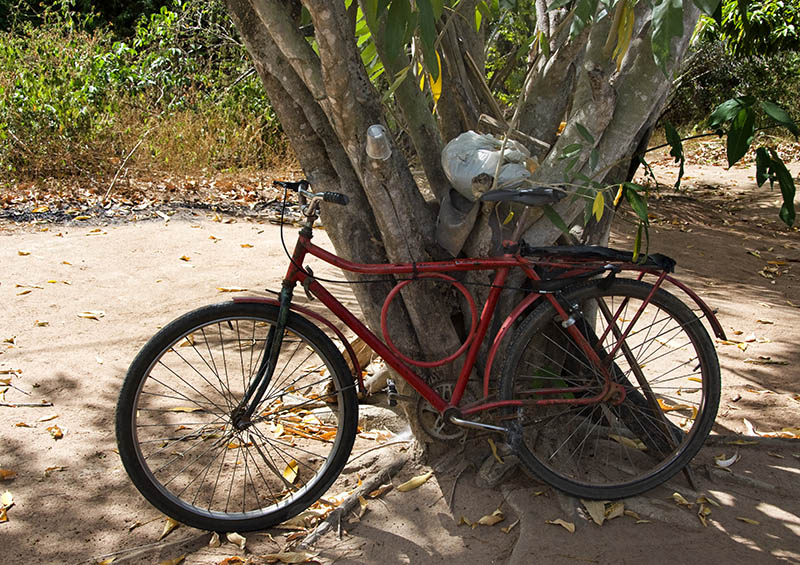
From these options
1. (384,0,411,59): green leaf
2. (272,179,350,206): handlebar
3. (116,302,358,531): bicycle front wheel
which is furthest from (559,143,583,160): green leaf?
(116,302,358,531): bicycle front wheel

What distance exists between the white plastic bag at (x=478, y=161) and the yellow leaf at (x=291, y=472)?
4.81 ft

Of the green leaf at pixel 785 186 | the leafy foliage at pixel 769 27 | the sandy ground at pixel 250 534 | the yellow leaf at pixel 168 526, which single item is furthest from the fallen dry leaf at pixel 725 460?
the leafy foliage at pixel 769 27

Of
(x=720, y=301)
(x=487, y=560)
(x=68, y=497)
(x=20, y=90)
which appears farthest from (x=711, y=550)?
A: (x=20, y=90)

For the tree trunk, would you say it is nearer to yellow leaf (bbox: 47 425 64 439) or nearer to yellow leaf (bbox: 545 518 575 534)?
yellow leaf (bbox: 545 518 575 534)

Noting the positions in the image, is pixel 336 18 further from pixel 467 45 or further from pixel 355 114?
pixel 467 45

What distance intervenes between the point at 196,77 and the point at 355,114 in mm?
8725

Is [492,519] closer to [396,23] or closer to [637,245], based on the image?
[637,245]

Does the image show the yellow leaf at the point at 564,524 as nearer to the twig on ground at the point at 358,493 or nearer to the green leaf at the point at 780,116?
the twig on ground at the point at 358,493

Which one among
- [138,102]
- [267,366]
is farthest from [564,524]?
[138,102]

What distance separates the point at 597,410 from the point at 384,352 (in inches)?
45.2

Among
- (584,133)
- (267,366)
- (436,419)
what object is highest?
(584,133)

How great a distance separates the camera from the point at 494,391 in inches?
125

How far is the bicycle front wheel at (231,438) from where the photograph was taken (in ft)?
9.47

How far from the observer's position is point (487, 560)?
112 inches
